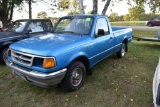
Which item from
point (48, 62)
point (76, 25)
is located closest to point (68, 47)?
point (48, 62)

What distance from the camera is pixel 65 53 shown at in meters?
3.51

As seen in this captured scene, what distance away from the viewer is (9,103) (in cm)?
365

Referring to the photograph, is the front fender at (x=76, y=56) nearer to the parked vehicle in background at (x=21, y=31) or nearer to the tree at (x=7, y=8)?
the parked vehicle in background at (x=21, y=31)

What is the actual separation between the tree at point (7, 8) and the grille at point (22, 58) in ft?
32.5

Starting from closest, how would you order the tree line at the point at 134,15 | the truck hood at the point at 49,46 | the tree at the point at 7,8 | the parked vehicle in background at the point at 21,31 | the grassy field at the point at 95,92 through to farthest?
1. the truck hood at the point at 49,46
2. the grassy field at the point at 95,92
3. the parked vehicle in background at the point at 21,31
4. the tree at the point at 7,8
5. the tree line at the point at 134,15

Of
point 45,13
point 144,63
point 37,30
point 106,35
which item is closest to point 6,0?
point 45,13

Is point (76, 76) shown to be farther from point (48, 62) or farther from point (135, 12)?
point (135, 12)

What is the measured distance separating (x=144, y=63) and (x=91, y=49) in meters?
2.80

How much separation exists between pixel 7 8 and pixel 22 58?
36.4 feet

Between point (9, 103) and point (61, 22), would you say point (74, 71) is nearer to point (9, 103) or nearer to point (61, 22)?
point (9, 103)

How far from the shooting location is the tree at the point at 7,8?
1257 centimetres

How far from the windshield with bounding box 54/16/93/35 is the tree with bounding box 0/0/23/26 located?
904 cm

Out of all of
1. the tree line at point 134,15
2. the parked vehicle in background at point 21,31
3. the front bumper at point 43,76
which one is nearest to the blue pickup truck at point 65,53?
the front bumper at point 43,76

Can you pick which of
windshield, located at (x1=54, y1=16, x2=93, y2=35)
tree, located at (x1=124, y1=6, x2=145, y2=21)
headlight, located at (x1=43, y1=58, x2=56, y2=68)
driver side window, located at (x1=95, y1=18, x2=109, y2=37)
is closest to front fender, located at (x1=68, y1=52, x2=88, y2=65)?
headlight, located at (x1=43, y1=58, x2=56, y2=68)
